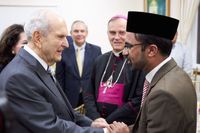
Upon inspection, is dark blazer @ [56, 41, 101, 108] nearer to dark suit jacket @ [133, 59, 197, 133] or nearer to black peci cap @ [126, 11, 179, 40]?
black peci cap @ [126, 11, 179, 40]

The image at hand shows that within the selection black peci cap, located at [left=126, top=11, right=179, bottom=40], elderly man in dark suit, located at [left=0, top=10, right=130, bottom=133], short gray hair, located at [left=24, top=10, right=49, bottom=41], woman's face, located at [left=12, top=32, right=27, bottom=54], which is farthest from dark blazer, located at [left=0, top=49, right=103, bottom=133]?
woman's face, located at [left=12, top=32, right=27, bottom=54]

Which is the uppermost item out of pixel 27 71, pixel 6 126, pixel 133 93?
pixel 6 126

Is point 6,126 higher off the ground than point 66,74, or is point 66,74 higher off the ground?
point 6,126

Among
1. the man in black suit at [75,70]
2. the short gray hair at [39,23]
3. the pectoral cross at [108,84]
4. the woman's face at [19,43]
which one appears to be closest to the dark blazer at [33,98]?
the short gray hair at [39,23]

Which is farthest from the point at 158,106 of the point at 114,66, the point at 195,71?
the point at 195,71

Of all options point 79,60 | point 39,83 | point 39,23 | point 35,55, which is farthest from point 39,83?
point 79,60

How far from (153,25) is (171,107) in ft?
1.47

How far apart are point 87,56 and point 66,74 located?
414 mm

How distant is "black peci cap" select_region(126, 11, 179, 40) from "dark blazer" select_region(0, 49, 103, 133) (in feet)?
1.77

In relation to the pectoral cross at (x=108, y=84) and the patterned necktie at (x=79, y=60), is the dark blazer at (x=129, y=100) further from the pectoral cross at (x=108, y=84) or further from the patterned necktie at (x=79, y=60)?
the patterned necktie at (x=79, y=60)

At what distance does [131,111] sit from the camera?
2129mm

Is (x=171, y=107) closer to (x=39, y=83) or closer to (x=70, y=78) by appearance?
(x=39, y=83)

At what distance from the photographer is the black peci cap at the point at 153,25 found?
146 centimetres

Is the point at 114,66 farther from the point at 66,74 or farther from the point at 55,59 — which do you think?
the point at 66,74
